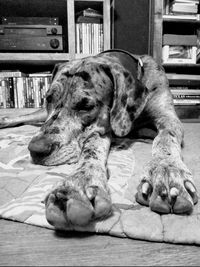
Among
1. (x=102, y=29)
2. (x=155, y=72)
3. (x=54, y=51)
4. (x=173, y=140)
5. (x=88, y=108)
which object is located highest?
(x=102, y=29)

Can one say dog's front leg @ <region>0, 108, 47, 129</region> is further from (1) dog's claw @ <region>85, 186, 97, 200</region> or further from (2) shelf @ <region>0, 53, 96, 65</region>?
(1) dog's claw @ <region>85, 186, 97, 200</region>

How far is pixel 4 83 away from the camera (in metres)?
2.68

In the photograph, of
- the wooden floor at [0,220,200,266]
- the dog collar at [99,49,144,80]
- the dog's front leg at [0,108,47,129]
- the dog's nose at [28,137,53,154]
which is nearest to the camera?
the wooden floor at [0,220,200,266]

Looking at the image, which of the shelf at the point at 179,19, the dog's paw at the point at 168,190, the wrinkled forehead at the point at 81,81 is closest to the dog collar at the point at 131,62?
the wrinkled forehead at the point at 81,81

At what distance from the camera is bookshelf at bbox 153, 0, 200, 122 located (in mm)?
2650

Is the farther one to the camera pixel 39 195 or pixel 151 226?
pixel 39 195

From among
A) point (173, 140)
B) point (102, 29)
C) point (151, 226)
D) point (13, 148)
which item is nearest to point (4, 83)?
point (102, 29)

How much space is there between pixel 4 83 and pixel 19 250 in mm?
2356

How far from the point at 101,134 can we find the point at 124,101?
7.6 inches

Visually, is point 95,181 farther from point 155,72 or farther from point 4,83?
point 4,83

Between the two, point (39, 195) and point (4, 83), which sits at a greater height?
point (4, 83)

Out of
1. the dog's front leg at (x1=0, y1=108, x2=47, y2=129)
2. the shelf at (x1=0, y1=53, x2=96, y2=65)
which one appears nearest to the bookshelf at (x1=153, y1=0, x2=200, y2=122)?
the shelf at (x1=0, y1=53, x2=96, y2=65)

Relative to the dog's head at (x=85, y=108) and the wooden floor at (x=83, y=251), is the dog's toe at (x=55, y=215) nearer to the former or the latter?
the wooden floor at (x=83, y=251)

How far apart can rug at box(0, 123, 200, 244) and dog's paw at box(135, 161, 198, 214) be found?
0.8 inches
